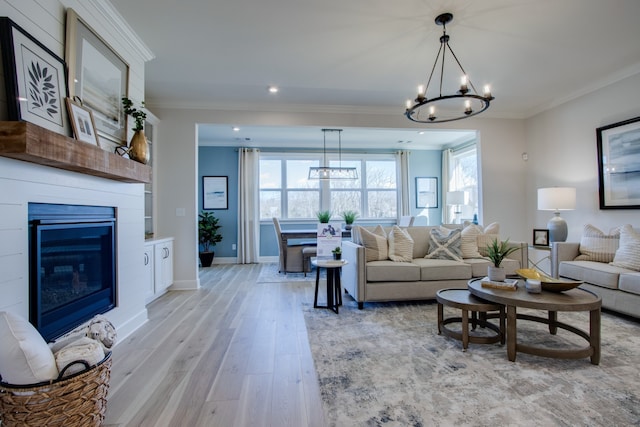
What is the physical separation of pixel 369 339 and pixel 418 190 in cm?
557

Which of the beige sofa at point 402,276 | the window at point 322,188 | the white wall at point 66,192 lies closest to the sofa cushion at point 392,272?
the beige sofa at point 402,276

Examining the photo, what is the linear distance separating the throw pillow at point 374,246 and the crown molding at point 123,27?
297 cm

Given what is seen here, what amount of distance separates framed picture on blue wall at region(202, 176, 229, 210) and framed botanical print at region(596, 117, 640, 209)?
6.40m

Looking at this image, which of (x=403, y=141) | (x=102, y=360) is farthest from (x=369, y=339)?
(x=403, y=141)

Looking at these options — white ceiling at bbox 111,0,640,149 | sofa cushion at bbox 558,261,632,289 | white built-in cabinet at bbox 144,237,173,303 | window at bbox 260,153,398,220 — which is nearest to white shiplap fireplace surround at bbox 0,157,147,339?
white built-in cabinet at bbox 144,237,173,303

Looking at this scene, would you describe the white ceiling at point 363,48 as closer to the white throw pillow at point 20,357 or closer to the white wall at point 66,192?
the white wall at point 66,192

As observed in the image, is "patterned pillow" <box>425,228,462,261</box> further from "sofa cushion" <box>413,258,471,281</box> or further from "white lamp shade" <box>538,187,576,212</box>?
"white lamp shade" <box>538,187,576,212</box>

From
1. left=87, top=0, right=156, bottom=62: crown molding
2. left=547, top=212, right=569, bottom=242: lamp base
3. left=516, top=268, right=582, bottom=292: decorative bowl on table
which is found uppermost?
left=87, top=0, right=156, bottom=62: crown molding

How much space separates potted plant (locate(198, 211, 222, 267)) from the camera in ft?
20.5

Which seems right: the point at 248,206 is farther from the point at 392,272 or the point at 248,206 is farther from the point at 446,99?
the point at 446,99

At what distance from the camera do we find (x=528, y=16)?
2551 mm

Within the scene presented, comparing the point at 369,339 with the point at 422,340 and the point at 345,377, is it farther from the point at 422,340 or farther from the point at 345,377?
the point at 345,377

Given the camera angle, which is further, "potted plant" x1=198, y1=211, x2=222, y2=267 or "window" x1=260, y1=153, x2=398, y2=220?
"window" x1=260, y1=153, x2=398, y2=220

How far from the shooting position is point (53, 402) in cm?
128
